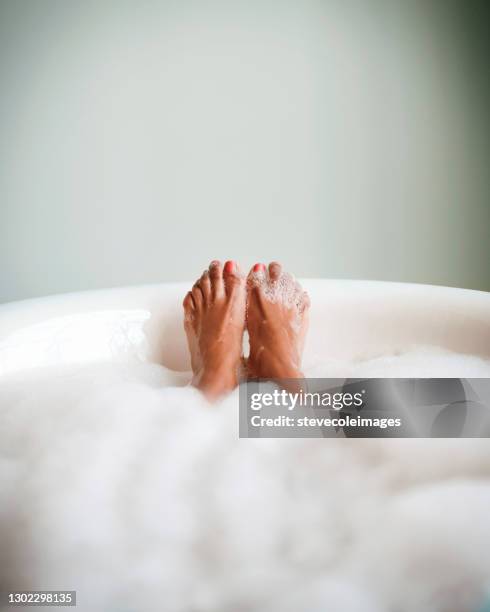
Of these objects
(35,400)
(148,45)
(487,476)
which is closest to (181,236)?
(148,45)

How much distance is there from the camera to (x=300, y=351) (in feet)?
3.92

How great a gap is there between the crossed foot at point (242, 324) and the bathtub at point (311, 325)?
7cm

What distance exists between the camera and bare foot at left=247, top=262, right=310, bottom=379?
3.70 feet

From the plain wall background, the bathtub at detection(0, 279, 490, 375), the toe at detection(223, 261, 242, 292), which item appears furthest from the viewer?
the plain wall background

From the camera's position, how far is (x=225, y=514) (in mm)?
732

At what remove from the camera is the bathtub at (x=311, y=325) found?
3.80 ft

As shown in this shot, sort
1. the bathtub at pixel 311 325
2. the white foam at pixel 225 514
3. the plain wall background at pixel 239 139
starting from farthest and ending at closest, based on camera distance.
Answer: the plain wall background at pixel 239 139 → the bathtub at pixel 311 325 → the white foam at pixel 225 514

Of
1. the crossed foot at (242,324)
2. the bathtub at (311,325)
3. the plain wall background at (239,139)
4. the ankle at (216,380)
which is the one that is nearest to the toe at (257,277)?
the crossed foot at (242,324)

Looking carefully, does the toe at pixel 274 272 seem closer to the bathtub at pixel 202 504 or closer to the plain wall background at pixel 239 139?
the bathtub at pixel 202 504

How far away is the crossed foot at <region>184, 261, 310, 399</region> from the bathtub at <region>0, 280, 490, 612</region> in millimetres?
94

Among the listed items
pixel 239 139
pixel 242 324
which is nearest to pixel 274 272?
pixel 242 324
